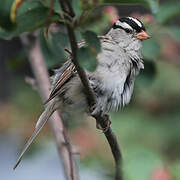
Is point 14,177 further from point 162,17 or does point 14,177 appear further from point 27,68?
point 162,17

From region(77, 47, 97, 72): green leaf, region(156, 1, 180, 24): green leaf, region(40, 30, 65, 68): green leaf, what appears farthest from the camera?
region(156, 1, 180, 24): green leaf

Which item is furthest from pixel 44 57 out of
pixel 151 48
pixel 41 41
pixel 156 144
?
pixel 156 144

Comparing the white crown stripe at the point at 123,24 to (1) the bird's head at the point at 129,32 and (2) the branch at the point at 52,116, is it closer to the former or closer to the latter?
(1) the bird's head at the point at 129,32

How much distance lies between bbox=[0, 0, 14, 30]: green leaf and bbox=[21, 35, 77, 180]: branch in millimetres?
881

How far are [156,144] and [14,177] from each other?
3054mm

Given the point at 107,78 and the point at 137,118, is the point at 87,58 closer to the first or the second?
the point at 107,78

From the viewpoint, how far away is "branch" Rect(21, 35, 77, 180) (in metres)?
2.09

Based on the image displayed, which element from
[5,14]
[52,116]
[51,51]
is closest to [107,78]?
[52,116]

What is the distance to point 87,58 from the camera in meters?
1.38

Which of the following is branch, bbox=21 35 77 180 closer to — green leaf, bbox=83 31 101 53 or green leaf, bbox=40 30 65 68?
green leaf, bbox=40 30 65 68

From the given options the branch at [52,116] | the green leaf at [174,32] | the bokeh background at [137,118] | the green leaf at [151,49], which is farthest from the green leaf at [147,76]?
the branch at [52,116]

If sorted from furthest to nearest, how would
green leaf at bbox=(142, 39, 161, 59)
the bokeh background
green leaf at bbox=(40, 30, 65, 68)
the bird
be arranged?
green leaf at bbox=(142, 39, 161, 59)
green leaf at bbox=(40, 30, 65, 68)
the bird
the bokeh background

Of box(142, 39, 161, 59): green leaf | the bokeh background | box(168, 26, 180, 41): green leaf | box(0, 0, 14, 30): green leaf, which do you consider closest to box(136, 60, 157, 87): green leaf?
the bokeh background

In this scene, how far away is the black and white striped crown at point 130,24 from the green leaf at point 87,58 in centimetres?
112
